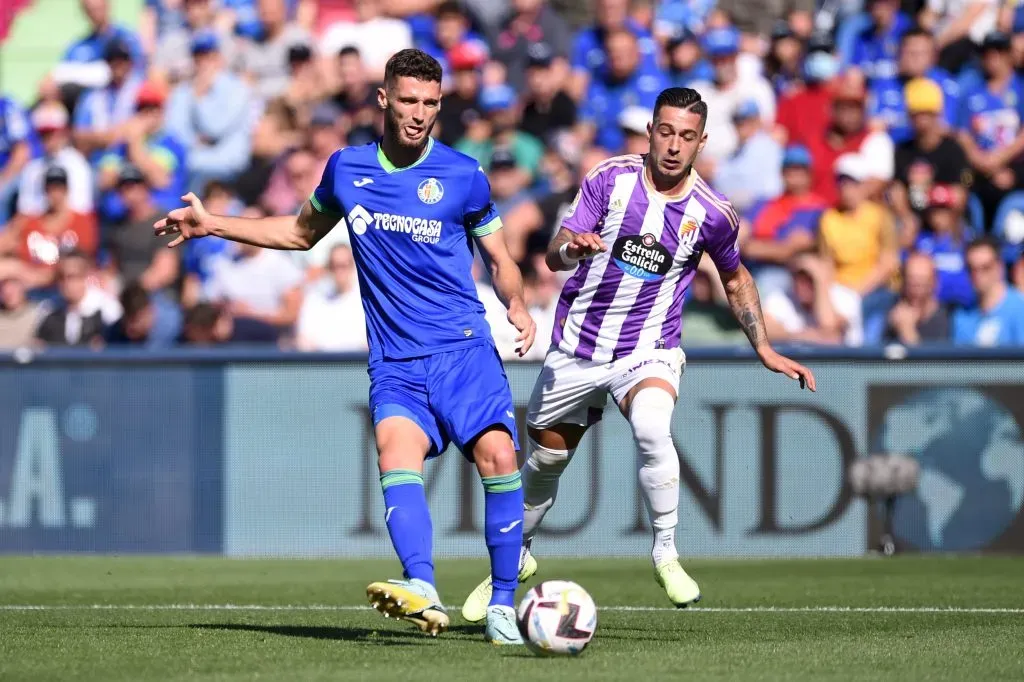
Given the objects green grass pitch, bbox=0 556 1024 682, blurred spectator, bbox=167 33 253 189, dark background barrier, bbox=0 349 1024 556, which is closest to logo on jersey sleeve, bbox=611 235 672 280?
green grass pitch, bbox=0 556 1024 682

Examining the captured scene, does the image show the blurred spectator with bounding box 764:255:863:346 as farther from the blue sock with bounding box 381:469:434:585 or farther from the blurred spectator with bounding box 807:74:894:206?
the blue sock with bounding box 381:469:434:585

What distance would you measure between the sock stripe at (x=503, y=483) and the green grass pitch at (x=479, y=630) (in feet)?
2.23

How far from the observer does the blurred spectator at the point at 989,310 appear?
13.7 meters

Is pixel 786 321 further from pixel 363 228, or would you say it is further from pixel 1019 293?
pixel 363 228

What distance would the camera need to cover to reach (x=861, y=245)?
573 inches

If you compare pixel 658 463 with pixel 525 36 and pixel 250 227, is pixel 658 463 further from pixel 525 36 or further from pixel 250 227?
pixel 525 36

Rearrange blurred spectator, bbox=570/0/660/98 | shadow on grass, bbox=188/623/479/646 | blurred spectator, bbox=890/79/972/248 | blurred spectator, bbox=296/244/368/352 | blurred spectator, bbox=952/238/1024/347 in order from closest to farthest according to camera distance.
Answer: shadow on grass, bbox=188/623/479/646 → blurred spectator, bbox=952/238/1024/347 → blurred spectator, bbox=296/244/368/352 → blurred spectator, bbox=890/79/972/248 → blurred spectator, bbox=570/0/660/98

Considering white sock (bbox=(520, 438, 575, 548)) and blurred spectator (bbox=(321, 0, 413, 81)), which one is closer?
white sock (bbox=(520, 438, 575, 548))

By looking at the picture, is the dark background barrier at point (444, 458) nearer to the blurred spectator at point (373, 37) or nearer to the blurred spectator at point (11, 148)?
the blurred spectator at point (11, 148)

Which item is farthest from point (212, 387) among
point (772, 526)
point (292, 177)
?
point (772, 526)

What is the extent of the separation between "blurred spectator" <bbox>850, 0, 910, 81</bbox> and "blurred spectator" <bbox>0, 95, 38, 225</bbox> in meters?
8.73

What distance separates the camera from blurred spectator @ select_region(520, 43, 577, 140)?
53.3 feet

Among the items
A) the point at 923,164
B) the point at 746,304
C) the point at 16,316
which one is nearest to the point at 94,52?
the point at 16,316

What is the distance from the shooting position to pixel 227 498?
1341 centimetres
